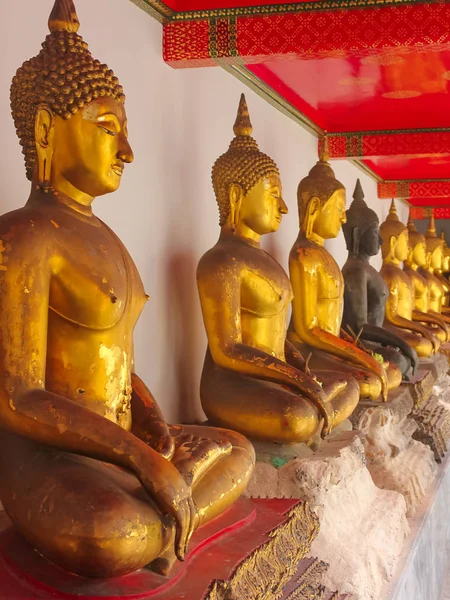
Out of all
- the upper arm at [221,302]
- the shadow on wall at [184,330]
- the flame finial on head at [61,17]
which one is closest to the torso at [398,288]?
the shadow on wall at [184,330]

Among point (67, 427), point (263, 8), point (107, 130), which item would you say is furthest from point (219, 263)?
point (67, 427)

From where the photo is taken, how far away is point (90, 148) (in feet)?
7.59

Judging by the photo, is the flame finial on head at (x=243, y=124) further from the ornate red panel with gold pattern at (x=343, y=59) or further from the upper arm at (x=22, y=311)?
the upper arm at (x=22, y=311)

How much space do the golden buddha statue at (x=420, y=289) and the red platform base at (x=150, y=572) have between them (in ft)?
16.4

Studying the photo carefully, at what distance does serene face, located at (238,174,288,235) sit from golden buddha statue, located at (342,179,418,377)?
5.53ft

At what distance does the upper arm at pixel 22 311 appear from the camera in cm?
211

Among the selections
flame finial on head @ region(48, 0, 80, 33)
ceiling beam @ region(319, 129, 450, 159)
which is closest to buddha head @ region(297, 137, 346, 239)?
ceiling beam @ region(319, 129, 450, 159)

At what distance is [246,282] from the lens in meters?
3.48

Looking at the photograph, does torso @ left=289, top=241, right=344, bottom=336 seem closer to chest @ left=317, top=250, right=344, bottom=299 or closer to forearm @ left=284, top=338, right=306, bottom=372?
chest @ left=317, top=250, right=344, bottom=299

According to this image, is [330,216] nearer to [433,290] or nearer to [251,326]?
[251,326]

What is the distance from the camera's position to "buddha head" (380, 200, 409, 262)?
6.62 metres

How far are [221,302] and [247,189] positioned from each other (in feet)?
1.74

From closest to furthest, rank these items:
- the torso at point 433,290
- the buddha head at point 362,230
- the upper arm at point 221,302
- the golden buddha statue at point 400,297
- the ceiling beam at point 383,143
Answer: the upper arm at point 221,302 < the buddha head at point 362,230 < the ceiling beam at point 383,143 < the golden buddha statue at point 400,297 < the torso at point 433,290

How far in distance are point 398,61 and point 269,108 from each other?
87 centimetres
